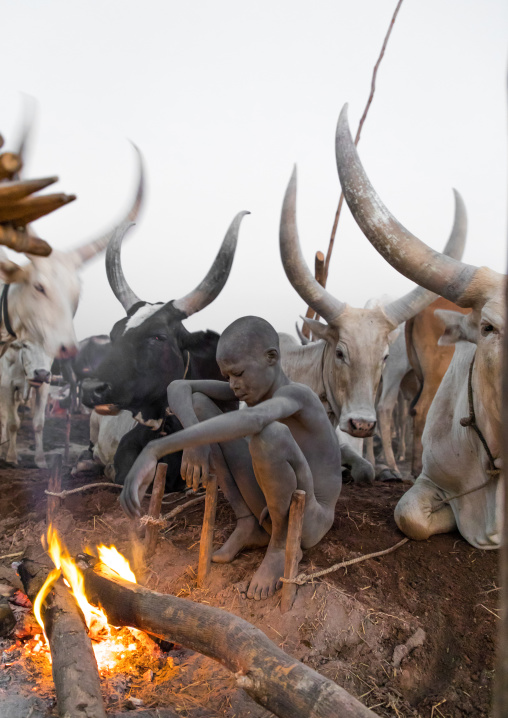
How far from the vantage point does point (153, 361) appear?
3871 mm

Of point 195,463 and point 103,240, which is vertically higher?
point 103,240

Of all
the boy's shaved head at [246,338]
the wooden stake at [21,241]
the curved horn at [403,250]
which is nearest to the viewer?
the wooden stake at [21,241]

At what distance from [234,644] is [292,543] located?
2.15 ft

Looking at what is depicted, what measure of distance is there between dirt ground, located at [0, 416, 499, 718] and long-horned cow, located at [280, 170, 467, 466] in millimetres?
1063

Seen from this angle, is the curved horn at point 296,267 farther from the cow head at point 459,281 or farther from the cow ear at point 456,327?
the cow ear at point 456,327

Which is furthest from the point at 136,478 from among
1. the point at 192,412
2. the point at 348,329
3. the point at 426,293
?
the point at 426,293

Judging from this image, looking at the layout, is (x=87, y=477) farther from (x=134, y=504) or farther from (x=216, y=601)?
(x=134, y=504)

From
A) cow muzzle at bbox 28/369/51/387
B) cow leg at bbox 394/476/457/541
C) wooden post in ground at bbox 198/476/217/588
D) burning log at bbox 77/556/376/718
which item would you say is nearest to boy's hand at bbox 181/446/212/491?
wooden post in ground at bbox 198/476/217/588

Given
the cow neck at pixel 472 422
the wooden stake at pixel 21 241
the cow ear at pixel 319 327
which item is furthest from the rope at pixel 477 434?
the wooden stake at pixel 21 241

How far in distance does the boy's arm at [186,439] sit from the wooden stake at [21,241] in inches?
31.7

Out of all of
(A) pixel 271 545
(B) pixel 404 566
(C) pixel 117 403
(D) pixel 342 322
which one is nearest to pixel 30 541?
(C) pixel 117 403

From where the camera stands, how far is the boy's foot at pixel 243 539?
2707 mm

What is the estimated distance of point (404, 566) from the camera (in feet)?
8.79

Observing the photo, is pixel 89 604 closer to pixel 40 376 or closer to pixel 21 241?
pixel 21 241
